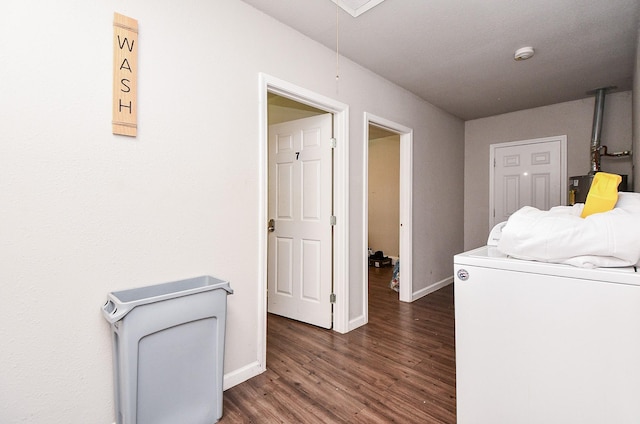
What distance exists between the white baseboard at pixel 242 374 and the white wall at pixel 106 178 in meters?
0.02

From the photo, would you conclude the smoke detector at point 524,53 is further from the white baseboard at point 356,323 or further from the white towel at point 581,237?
the white baseboard at point 356,323

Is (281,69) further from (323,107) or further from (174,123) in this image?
(174,123)

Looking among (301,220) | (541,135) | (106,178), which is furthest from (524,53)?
(106,178)

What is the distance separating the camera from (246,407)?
70.4 inches

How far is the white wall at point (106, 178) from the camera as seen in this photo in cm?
130

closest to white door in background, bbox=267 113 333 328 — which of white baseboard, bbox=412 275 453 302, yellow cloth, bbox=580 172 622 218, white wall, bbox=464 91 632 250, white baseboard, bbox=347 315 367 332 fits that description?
white baseboard, bbox=347 315 367 332

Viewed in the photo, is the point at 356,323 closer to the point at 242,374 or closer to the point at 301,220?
the point at 301,220

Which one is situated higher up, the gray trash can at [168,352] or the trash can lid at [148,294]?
the trash can lid at [148,294]

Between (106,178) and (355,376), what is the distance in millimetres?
1887

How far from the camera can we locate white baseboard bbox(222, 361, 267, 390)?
1969 mm

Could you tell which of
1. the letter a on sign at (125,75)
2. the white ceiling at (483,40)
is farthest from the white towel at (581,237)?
the letter a on sign at (125,75)

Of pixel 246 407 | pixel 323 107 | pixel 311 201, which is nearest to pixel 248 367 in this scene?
pixel 246 407

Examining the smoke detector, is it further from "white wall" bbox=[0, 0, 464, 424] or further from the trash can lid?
the trash can lid

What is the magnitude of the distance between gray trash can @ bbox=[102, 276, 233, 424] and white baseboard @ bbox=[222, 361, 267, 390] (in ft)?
0.96
